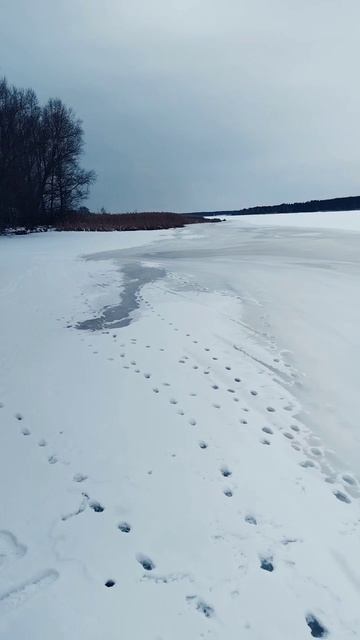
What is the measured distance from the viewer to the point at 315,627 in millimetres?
2305

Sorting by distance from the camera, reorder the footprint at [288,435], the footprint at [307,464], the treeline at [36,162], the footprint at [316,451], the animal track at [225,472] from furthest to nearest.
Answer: the treeline at [36,162], the footprint at [288,435], the footprint at [316,451], the footprint at [307,464], the animal track at [225,472]

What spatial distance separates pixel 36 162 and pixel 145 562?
3517 cm

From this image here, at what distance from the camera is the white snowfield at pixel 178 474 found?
2.37m

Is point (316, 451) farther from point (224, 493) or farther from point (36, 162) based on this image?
point (36, 162)

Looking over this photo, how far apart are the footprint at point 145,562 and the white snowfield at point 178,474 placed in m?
0.01

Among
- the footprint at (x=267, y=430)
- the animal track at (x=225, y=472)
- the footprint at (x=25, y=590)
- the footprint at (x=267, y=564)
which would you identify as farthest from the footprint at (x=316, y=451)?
the footprint at (x=25, y=590)

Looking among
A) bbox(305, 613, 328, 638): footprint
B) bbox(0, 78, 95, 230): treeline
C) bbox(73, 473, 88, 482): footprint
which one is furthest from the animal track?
bbox(0, 78, 95, 230): treeline

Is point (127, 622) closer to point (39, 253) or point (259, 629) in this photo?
point (259, 629)

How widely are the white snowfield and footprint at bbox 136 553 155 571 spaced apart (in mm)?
13

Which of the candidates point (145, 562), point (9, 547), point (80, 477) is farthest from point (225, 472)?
point (9, 547)

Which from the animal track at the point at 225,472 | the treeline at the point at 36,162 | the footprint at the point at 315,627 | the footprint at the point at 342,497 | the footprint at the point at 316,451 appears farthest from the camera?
the treeline at the point at 36,162

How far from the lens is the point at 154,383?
478 cm

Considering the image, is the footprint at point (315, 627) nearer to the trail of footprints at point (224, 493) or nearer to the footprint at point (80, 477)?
the trail of footprints at point (224, 493)

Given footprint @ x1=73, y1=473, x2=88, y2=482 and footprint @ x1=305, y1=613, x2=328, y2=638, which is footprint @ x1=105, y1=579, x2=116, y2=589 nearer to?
footprint @ x1=73, y1=473, x2=88, y2=482
